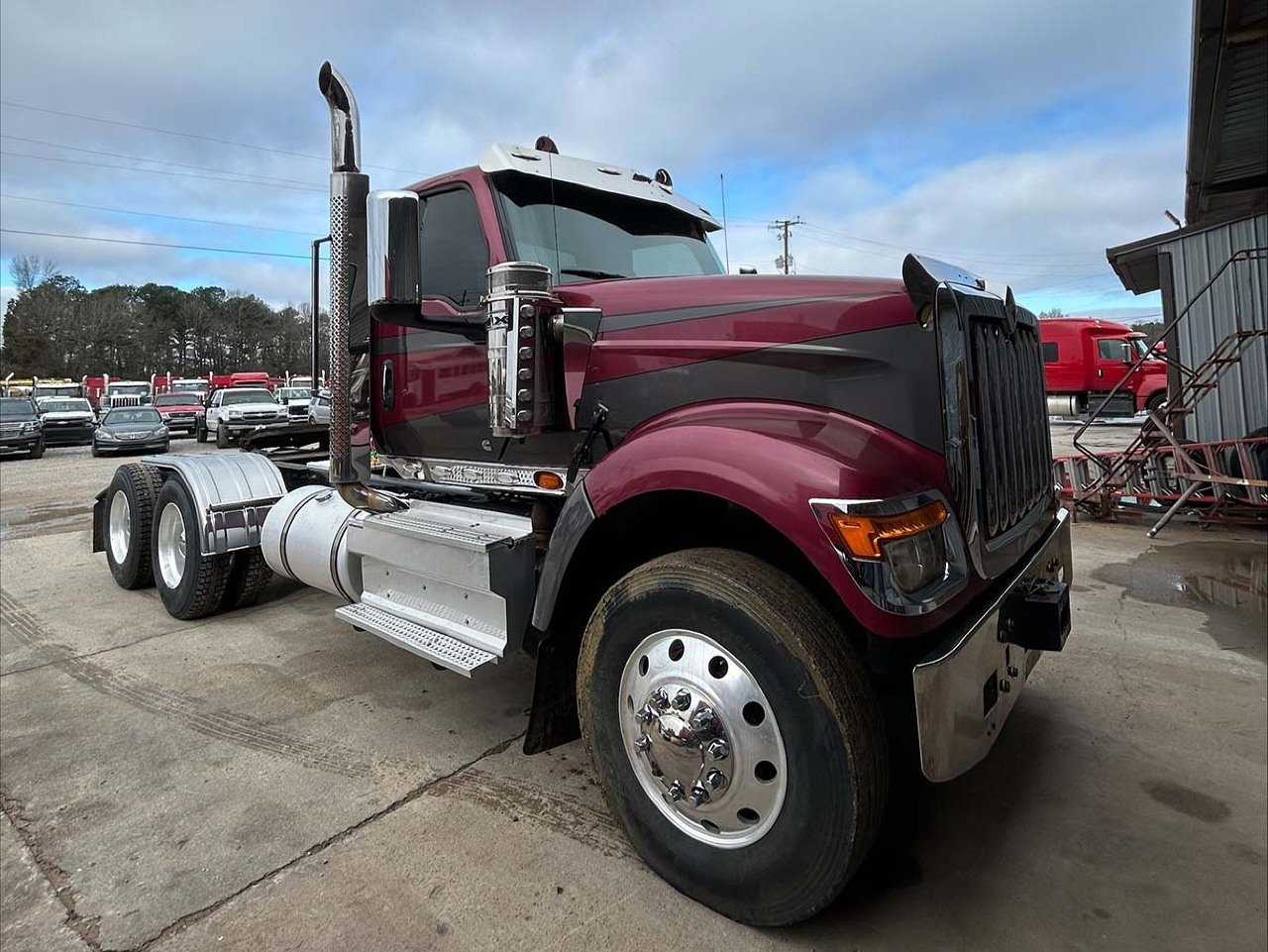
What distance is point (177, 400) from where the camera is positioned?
2720cm

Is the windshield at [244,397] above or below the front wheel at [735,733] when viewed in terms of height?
above

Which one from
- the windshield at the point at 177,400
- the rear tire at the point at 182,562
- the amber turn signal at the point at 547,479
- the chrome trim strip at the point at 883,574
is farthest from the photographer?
the windshield at the point at 177,400

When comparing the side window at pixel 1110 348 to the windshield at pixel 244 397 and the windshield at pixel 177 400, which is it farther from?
the windshield at pixel 177 400

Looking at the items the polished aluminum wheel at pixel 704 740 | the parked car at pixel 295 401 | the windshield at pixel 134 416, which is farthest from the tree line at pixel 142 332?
the polished aluminum wheel at pixel 704 740

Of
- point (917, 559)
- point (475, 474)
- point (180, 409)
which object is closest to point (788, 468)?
point (917, 559)

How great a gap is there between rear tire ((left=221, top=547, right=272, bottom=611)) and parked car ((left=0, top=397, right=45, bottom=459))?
18984 millimetres

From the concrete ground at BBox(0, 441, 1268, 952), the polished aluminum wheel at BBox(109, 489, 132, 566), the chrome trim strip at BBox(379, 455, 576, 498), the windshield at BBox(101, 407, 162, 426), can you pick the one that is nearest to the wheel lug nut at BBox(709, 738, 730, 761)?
the concrete ground at BBox(0, 441, 1268, 952)

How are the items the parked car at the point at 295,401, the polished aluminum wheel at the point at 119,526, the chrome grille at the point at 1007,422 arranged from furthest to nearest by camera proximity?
1. the parked car at the point at 295,401
2. the polished aluminum wheel at the point at 119,526
3. the chrome grille at the point at 1007,422

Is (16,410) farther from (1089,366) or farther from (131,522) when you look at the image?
(1089,366)

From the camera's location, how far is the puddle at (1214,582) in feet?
14.3

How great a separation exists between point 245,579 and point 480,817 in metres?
3.12

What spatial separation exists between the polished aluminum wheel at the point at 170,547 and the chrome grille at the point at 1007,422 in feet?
16.3

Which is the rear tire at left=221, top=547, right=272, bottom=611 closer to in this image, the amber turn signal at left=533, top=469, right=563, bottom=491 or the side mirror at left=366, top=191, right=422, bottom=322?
the amber turn signal at left=533, top=469, right=563, bottom=491

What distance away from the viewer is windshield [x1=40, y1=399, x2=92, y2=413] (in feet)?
77.1
